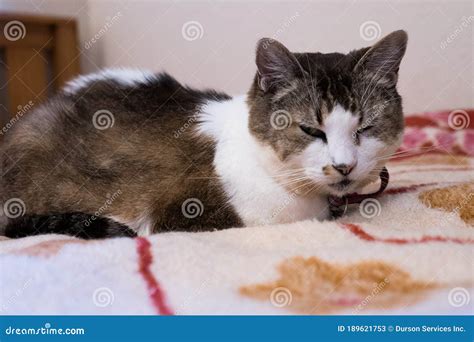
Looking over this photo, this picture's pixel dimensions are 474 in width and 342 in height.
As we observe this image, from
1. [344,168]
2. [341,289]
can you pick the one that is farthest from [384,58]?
[341,289]

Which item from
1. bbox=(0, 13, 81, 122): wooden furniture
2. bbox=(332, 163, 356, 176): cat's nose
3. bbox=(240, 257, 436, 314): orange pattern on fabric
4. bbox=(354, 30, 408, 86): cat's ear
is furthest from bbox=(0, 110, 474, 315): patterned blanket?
bbox=(0, 13, 81, 122): wooden furniture

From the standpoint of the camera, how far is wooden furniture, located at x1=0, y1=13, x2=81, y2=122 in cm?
252

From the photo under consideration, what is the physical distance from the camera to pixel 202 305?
→ 2.94 feet

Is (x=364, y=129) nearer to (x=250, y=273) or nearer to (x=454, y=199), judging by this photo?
(x=454, y=199)

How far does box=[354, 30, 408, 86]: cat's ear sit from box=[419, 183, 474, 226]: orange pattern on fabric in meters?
0.32

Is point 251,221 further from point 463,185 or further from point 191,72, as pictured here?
point 191,72

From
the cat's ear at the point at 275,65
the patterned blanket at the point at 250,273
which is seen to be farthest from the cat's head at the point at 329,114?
the patterned blanket at the point at 250,273

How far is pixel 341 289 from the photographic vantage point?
0.91m

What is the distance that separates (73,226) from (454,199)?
0.95m

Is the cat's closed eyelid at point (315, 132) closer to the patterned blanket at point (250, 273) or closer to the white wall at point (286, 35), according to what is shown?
the patterned blanket at point (250, 273)

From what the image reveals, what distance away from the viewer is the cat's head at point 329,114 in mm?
1181

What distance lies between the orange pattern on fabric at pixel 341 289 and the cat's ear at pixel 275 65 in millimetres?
527
